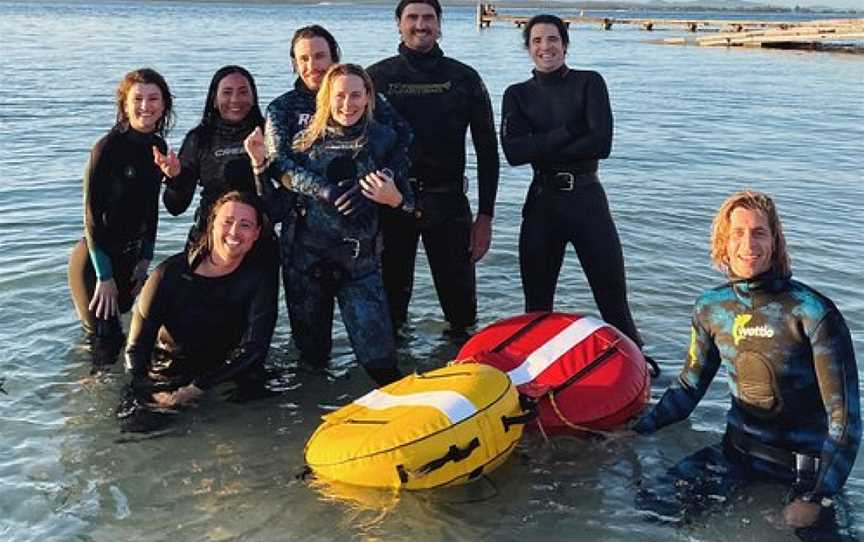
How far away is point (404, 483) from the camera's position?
441cm

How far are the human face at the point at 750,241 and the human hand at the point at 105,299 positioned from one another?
395 cm

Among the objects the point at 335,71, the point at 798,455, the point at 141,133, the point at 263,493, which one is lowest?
the point at 263,493

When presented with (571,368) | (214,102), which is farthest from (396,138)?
(571,368)

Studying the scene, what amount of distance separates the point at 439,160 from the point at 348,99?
1.25 meters

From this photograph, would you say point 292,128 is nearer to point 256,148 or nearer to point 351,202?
point 256,148

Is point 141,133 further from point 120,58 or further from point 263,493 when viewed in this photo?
point 120,58

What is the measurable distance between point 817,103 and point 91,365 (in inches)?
831

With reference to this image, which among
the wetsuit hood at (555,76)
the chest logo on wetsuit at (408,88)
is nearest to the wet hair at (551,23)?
the wetsuit hood at (555,76)

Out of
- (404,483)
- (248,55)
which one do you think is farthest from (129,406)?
(248,55)

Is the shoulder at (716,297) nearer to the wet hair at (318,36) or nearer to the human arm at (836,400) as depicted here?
the human arm at (836,400)

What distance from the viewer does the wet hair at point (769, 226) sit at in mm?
4062

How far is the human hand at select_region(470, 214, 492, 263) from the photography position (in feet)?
21.5

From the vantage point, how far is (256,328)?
534 centimetres

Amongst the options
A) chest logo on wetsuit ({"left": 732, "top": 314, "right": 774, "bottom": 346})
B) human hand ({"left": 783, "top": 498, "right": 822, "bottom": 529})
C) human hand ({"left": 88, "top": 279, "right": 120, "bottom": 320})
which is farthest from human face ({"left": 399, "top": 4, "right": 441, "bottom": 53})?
human hand ({"left": 783, "top": 498, "right": 822, "bottom": 529})
